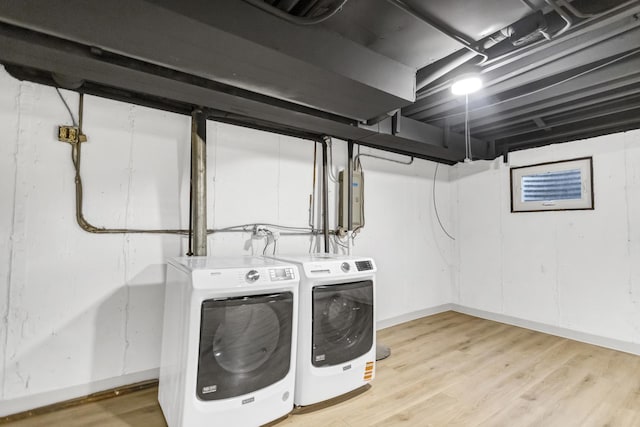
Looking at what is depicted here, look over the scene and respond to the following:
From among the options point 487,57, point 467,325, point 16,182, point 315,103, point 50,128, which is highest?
point 487,57

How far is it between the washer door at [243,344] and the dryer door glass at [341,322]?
22 cm

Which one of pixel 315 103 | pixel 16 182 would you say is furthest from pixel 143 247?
pixel 315 103

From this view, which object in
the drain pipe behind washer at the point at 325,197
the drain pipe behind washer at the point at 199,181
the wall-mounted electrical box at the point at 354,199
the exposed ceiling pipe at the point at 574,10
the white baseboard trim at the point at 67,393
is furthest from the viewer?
the wall-mounted electrical box at the point at 354,199

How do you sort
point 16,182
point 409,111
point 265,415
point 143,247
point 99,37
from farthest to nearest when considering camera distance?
point 409,111
point 143,247
point 16,182
point 265,415
point 99,37

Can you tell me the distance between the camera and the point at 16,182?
1.85 m

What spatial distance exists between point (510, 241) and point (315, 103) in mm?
3122

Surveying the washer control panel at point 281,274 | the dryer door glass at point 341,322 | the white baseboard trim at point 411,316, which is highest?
the washer control panel at point 281,274

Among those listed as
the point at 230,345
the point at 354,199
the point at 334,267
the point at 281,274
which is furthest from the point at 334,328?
the point at 354,199

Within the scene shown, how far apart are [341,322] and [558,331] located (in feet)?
9.36

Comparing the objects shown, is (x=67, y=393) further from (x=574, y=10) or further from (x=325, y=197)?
(x=574, y=10)

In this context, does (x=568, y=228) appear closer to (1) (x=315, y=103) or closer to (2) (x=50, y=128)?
(1) (x=315, y=103)

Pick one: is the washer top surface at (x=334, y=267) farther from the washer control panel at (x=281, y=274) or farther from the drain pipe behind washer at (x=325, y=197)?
the drain pipe behind washer at (x=325, y=197)

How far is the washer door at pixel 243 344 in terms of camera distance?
1.54 m

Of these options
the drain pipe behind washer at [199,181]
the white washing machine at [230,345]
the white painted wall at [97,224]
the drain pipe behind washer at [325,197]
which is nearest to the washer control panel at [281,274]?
the white washing machine at [230,345]
